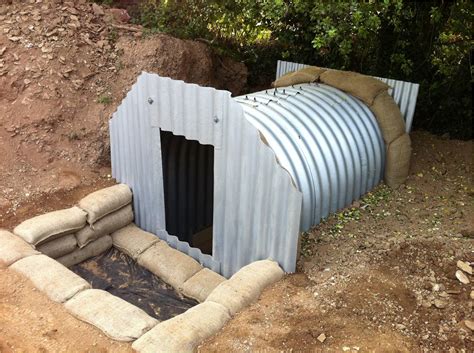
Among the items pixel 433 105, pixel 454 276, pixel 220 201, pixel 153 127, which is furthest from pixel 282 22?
pixel 454 276

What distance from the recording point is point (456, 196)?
6648 mm

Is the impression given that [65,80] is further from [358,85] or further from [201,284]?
[358,85]

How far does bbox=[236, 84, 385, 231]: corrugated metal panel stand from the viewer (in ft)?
18.1

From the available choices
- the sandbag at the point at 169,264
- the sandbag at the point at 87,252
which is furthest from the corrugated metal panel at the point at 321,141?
the sandbag at the point at 87,252

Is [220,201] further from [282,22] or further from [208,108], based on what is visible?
[282,22]

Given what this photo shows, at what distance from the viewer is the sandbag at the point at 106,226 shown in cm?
620

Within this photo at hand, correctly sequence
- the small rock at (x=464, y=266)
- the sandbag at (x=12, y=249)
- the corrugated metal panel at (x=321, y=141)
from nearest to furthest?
the small rock at (x=464, y=266) → the sandbag at (x=12, y=249) → the corrugated metal panel at (x=321, y=141)

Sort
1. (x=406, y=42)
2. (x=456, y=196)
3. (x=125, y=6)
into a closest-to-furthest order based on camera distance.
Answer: (x=456, y=196) < (x=406, y=42) < (x=125, y=6)

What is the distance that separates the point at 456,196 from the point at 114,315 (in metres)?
5.07

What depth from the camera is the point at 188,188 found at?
Result: 7250 millimetres

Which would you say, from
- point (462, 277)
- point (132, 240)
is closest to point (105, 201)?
point (132, 240)

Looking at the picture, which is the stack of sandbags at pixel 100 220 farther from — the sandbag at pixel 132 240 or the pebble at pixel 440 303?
the pebble at pixel 440 303

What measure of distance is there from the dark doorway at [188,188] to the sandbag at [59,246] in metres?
1.40

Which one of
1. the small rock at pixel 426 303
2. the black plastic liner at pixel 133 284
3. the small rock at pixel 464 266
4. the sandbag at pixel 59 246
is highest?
the small rock at pixel 464 266
